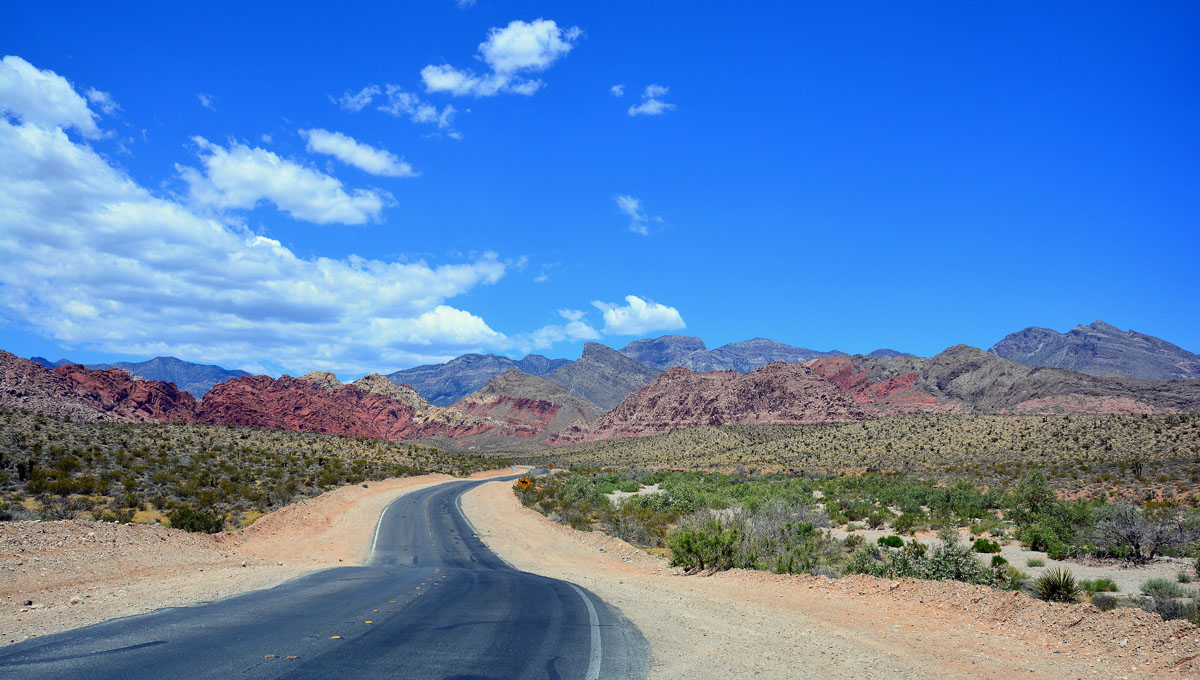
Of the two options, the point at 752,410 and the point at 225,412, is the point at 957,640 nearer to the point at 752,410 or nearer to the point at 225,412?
the point at 752,410

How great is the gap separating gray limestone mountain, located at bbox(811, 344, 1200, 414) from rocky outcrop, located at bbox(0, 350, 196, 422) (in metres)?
141

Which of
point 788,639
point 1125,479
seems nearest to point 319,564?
point 788,639

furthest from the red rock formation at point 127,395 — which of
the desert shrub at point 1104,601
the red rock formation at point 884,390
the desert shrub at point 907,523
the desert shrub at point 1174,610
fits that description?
the red rock formation at point 884,390

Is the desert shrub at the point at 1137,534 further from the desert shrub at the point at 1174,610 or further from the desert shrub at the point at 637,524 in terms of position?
the desert shrub at the point at 637,524

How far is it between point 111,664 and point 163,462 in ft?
114

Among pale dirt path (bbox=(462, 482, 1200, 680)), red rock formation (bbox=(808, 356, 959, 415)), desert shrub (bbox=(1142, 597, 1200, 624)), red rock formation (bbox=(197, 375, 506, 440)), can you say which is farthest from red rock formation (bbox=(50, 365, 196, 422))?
red rock formation (bbox=(808, 356, 959, 415))

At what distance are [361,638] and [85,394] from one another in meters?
117

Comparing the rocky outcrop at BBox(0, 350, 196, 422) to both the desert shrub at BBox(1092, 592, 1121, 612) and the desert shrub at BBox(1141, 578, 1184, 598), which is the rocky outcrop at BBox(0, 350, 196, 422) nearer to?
the desert shrub at BBox(1092, 592, 1121, 612)

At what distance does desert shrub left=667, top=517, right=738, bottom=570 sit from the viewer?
16609 millimetres

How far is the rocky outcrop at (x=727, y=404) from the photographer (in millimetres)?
115938

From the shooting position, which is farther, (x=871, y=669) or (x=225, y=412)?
(x=225, y=412)

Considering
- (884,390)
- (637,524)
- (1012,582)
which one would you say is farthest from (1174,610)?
(884,390)

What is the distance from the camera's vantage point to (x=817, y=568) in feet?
47.6

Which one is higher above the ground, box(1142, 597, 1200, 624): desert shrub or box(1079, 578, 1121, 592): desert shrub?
box(1142, 597, 1200, 624): desert shrub
